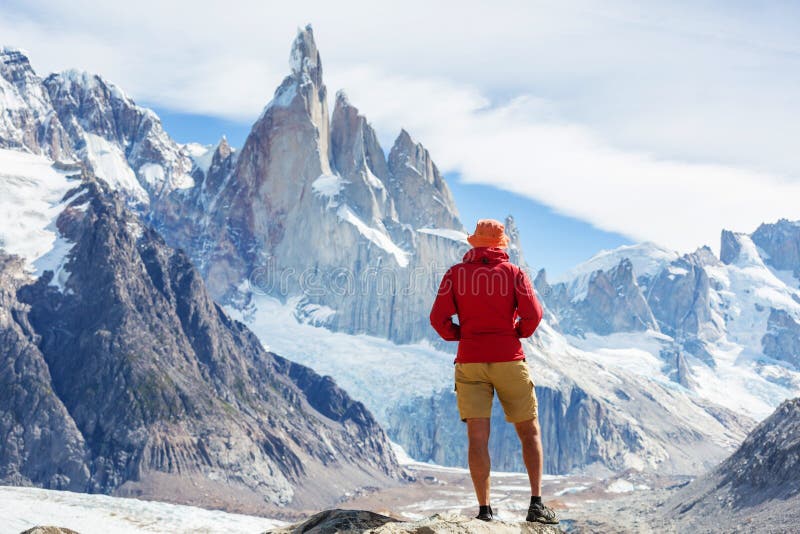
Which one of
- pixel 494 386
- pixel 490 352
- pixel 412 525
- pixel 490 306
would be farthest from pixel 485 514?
pixel 490 306

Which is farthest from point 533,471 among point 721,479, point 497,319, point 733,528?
point 721,479

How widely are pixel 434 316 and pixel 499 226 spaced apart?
199 centimetres

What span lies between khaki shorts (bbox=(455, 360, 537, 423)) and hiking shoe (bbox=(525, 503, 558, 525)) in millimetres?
1486

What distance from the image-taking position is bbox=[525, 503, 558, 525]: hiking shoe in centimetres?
1638

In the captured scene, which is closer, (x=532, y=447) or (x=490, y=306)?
(x=490, y=306)

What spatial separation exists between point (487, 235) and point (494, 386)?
8.65 feet

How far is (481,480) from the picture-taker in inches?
665

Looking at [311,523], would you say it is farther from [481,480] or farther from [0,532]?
[0,532]

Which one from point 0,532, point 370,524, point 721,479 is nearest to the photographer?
point 370,524

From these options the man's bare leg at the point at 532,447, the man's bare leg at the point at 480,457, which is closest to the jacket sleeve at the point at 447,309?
the man's bare leg at the point at 480,457

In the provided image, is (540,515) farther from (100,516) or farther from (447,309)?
(100,516)

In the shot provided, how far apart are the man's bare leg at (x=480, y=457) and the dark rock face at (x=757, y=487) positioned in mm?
88598

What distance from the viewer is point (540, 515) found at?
16.4 metres

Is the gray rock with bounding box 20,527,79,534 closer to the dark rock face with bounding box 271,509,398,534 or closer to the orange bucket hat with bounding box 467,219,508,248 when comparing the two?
the dark rock face with bounding box 271,509,398,534
